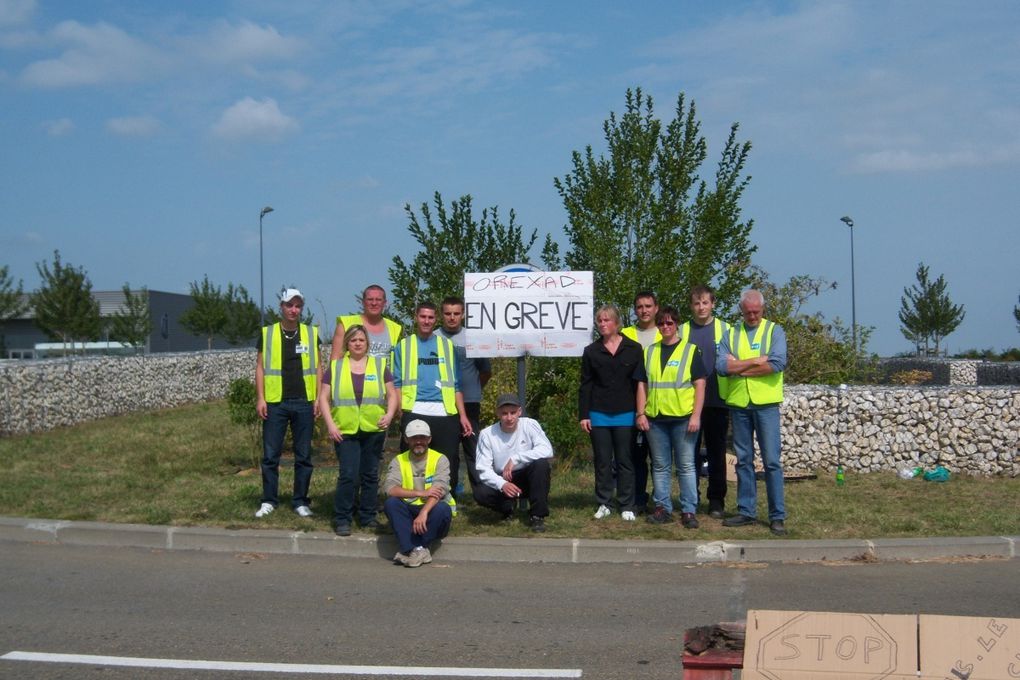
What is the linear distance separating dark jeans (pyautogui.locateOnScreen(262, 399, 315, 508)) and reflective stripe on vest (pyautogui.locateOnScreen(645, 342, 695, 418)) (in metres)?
3.03

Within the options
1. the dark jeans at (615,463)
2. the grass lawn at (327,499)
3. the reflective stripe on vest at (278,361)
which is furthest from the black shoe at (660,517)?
the reflective stripe on vest at (278,361)

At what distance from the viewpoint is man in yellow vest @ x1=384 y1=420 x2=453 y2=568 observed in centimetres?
796

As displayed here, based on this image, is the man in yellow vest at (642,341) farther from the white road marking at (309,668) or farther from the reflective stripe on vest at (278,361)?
the white road marking at (309,668)

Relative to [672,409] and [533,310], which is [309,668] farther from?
[533,310]

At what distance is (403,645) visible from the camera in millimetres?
5914

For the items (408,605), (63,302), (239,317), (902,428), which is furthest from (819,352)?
(239,317)

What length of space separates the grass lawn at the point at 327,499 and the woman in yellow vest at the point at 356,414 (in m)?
0.31

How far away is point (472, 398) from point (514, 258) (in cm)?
505

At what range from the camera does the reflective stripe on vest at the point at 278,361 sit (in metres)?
9.14

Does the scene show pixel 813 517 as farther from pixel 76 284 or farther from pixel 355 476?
pixel 76 284

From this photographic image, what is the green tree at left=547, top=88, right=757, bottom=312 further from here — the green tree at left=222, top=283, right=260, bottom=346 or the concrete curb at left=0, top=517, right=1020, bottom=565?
the green tree at left=222, top=283, right=260, bottom=346

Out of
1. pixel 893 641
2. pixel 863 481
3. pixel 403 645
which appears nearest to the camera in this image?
pixel 893 641

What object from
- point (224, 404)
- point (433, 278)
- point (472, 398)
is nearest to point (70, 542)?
point (472, 398)

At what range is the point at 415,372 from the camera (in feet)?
29.3
